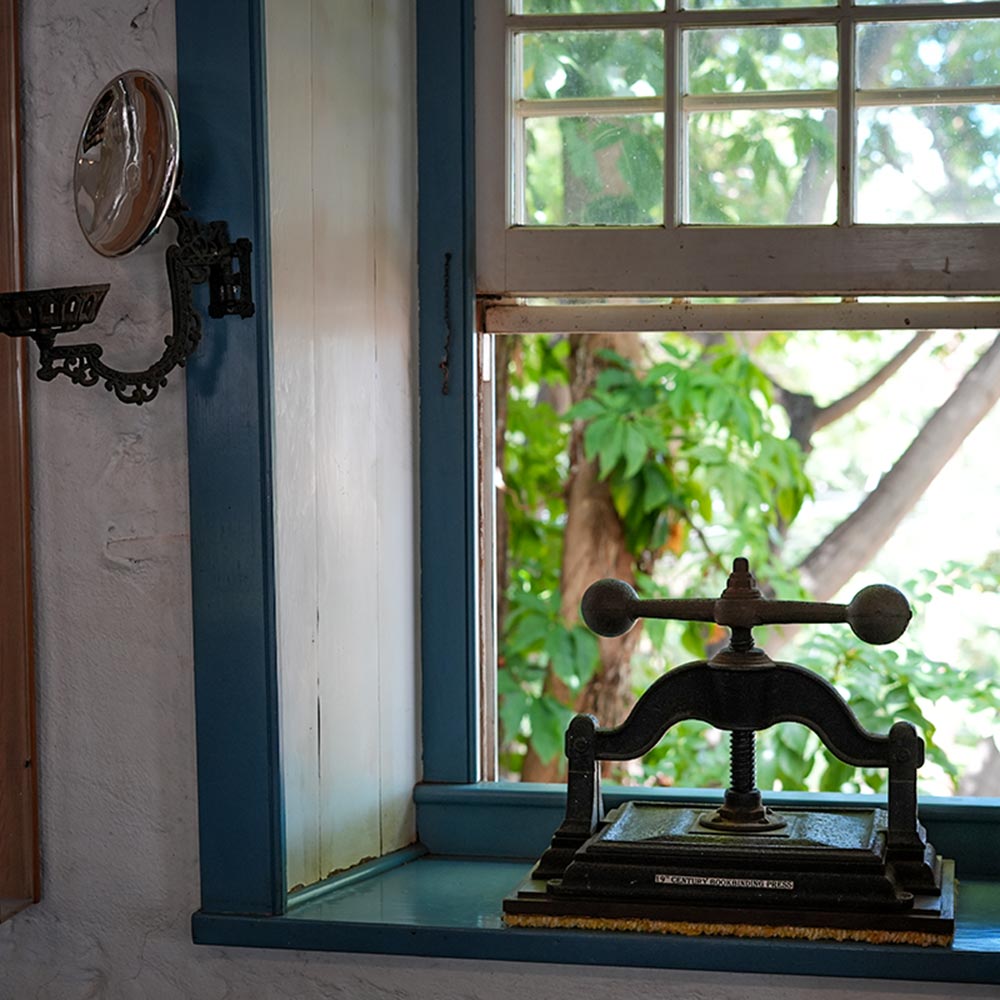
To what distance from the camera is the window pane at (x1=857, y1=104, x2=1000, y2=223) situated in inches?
77.1

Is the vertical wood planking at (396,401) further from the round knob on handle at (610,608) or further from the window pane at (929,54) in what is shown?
the window pane at (929,54)

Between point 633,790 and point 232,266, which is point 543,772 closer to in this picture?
point 633,790

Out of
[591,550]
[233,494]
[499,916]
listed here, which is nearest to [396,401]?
[233,494]

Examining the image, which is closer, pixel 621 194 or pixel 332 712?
pixel 332 712

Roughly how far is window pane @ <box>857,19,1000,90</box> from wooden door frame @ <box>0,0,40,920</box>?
3.68ft

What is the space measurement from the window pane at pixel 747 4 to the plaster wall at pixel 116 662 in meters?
0.74

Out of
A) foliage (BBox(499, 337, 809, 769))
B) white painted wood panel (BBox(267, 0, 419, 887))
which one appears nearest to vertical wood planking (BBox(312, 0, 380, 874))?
white painted wood panel (BBox(267, 0, 419, 887))

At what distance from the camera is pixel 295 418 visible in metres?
1.76

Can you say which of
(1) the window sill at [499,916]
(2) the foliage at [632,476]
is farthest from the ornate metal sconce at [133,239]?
(2) the foliage at [632,476]

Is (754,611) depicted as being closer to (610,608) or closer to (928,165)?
(610,608)

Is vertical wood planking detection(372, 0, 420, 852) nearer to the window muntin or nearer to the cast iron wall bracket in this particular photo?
the window muntin

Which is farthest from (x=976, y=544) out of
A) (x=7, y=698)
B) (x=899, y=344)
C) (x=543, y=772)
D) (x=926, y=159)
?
(x=7, y=698)

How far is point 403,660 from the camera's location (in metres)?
2.03

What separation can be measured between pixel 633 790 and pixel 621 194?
33.2 inches
